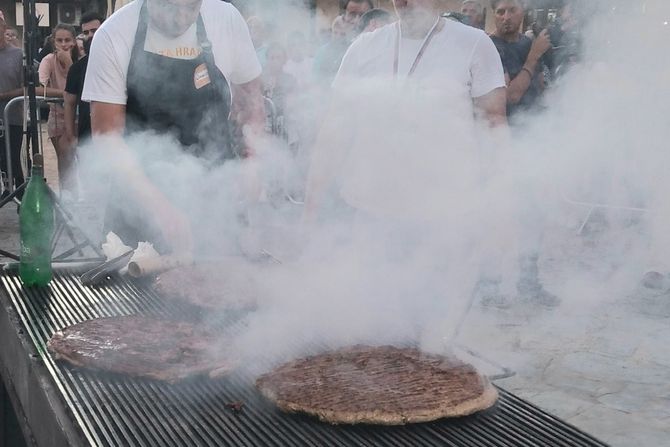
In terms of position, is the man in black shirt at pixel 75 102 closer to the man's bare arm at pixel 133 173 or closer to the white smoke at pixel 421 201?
the white smoke at pixel 421 201

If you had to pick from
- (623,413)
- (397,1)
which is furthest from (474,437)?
(623,413)

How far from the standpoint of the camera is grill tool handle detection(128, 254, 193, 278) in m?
3.19

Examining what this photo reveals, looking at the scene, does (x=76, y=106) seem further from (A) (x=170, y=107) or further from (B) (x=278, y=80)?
(A) (x=170, y=107)

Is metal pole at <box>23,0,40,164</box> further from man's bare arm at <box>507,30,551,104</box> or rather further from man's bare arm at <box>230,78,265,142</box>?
man's bare arm at <box>507,30,551,104</box>

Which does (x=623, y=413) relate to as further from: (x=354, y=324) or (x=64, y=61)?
(x=64, y=61)

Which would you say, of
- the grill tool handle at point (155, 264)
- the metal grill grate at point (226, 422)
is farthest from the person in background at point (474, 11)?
the metal grill grate at point (226, 422)

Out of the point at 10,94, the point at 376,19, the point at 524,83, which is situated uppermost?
the point at 376,19

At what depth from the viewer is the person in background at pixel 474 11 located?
19.3 ft

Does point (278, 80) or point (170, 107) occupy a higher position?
point (170, 107)

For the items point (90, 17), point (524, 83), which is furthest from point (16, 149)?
point (524, 83)

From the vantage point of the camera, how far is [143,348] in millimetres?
2346

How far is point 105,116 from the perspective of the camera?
3303mm

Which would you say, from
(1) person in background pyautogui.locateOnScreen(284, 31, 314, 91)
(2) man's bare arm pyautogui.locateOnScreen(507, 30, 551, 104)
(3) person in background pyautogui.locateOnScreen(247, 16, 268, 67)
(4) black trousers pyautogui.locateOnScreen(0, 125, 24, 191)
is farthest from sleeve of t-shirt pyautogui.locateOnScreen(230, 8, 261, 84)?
(4) black trousers pyautogui.locateOnScreen(0, 125, 24, 191)

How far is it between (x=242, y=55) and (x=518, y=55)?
8.62 feet
